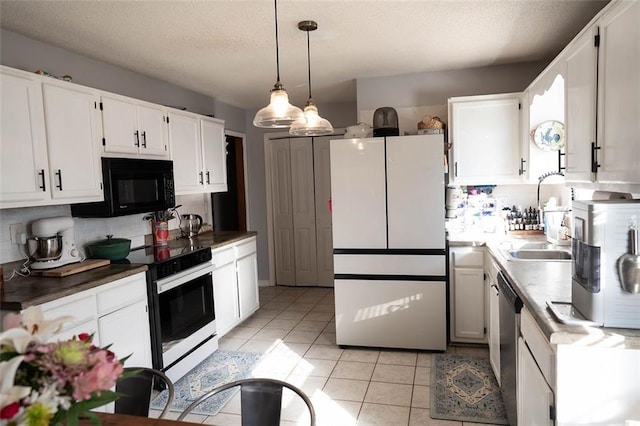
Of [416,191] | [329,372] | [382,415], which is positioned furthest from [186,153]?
[382,415]

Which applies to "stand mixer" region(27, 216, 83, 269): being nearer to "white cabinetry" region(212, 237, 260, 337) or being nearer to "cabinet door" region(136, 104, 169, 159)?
"cabinet door" region(136, 104, 169, 159)

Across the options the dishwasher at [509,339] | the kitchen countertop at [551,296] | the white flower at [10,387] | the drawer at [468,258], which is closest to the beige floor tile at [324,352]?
the drawer at [468,258]

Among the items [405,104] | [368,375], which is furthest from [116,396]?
[405,104]

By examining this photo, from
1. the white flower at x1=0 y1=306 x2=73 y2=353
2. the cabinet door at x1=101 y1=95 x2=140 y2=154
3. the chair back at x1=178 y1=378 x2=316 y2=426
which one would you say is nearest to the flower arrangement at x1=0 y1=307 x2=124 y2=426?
the white flower at x1=0 y1=306 x2=73 y2=353

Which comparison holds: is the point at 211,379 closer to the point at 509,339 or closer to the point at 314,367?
the point at 314,367

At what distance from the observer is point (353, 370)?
3.18 meters

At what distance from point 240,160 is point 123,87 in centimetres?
220

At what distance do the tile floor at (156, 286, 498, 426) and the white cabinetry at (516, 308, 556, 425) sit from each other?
605 millimetres

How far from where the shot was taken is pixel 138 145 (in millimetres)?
3229

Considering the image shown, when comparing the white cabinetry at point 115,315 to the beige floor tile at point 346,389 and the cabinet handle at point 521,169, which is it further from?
the cabinet handle at point 521,169

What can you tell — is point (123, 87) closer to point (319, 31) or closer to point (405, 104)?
point (319, 31)

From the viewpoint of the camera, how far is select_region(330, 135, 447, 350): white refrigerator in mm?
3350

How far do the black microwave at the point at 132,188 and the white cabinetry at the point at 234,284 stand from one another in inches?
26.7

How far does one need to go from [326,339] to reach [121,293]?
6.28 ft
